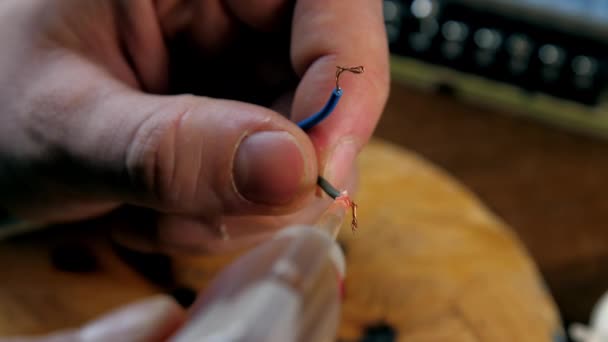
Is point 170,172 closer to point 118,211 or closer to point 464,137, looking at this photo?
point 118,211

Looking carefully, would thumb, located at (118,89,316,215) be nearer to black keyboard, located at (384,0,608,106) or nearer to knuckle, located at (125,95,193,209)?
knuckle, located at (125,95,193,209)

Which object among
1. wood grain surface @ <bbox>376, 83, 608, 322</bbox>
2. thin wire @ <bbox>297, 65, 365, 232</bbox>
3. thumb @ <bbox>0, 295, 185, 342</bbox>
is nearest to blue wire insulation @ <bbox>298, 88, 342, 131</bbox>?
thin wire @ <bbox>297, 65, 365, 232</bbox>

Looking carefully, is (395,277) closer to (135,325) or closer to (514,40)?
(135,325)

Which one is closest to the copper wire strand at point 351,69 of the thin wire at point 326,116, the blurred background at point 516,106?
the thin wire at point 326,116

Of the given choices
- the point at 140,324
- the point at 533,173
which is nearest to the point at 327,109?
the point at 140,324

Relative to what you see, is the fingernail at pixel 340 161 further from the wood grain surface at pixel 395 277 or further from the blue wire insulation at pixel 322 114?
the wood grain surface at pixel 395 277
